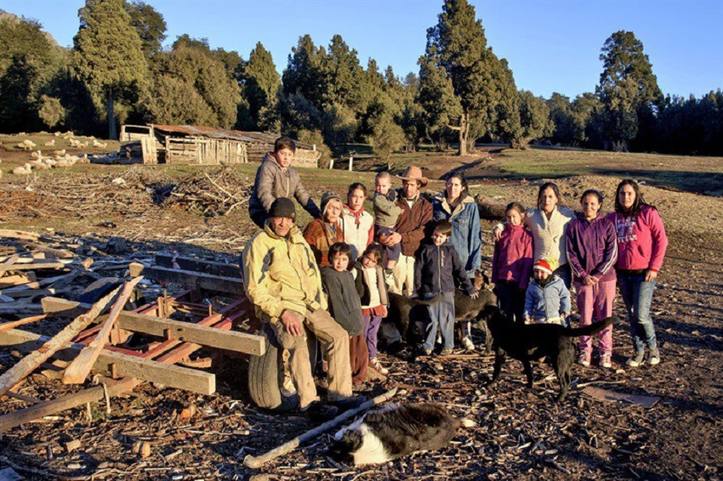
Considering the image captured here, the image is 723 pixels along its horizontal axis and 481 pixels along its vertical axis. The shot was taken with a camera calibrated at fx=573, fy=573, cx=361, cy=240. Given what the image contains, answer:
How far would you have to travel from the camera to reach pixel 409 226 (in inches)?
248

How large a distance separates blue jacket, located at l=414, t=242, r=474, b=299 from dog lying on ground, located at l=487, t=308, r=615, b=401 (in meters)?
0.74

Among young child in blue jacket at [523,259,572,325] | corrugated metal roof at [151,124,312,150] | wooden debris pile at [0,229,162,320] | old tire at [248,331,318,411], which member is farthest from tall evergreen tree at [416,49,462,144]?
old tire at [248,331,318,411]

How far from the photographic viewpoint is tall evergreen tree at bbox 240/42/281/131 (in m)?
54.6

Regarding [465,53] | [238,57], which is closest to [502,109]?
[465,53]

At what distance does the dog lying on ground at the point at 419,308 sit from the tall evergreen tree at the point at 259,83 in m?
48.1

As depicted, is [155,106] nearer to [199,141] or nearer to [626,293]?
[199,141]

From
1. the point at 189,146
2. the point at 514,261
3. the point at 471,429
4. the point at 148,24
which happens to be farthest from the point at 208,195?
the point at 148,24

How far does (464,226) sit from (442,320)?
3.61 ft

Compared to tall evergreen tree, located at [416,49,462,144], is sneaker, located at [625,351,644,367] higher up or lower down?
lower down

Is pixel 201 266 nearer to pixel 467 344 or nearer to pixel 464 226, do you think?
pixel 464 226

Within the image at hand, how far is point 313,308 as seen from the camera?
16.5ft

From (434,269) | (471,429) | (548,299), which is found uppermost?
(434,269)

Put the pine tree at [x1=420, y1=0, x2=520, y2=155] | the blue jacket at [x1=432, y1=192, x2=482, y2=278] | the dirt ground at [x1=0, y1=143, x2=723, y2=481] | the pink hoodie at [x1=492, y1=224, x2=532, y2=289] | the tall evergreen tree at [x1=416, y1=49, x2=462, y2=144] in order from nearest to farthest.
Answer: the dirt ground at [x1=0, y1=143, x2=723, y2=481] → the pink hoodie at [x1=492, y1=224, x2=532, y2=289] → the blue jacket at [x1=432, y1=192, x2=482, y2=278] → the tall evergreen tree at [x1=416, y1=49, x2=462, y2=144] → the pine tree at [x1=420, y1=0, x2=520, y2=155]

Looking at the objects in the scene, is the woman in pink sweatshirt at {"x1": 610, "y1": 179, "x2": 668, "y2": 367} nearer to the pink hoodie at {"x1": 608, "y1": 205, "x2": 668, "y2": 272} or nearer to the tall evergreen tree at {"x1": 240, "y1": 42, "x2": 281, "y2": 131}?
the pink hoodie at {"x1": 608, "y1": 205, "x2": 668, "y2": 272}
